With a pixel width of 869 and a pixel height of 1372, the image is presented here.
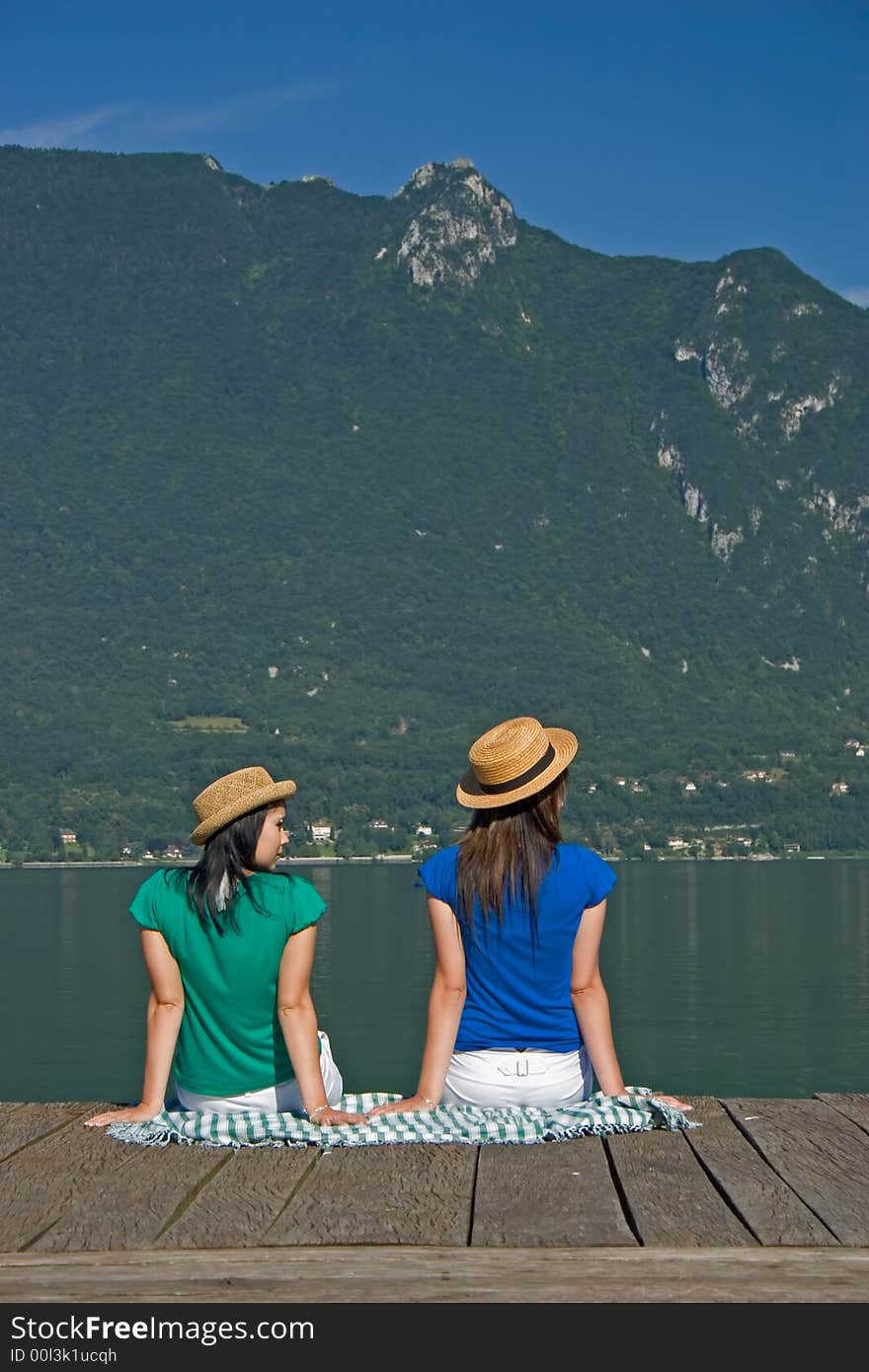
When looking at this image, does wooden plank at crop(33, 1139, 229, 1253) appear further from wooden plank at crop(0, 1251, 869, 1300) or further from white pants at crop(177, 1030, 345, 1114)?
white pants at crop(177, 1030, 345, 1114)

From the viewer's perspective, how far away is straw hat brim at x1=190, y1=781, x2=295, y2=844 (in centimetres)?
619

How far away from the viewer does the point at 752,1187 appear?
497 centimetres

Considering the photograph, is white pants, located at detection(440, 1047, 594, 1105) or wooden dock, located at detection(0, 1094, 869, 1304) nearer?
wooden dock, located at detection(0, 1094, 869, 1304)

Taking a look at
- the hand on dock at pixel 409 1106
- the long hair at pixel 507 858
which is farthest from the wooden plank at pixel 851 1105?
the hand on dock at pixel 409 1106

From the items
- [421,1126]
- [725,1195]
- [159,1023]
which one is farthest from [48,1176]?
[725,1195]

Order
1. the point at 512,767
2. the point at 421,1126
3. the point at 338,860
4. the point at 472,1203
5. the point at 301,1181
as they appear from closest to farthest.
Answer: the point at 472,1203
the point at 301,1181
the point at 421,1126
the point at 512,767
the point at 338,860

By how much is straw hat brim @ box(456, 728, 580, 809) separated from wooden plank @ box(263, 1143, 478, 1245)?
1.09m

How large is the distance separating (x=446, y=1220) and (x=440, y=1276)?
1.53 feet

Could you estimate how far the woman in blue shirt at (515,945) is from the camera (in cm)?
615

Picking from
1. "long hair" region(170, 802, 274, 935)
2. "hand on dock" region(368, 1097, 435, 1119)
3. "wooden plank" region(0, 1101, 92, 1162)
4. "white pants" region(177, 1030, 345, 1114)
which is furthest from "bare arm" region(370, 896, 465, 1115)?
"wooden plank" region(0, 1101, 92, 1162)

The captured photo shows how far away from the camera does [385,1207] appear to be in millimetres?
4750

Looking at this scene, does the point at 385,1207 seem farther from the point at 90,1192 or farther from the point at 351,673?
the point at 351,673

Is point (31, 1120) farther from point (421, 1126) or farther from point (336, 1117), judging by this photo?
point (421, 1126)
